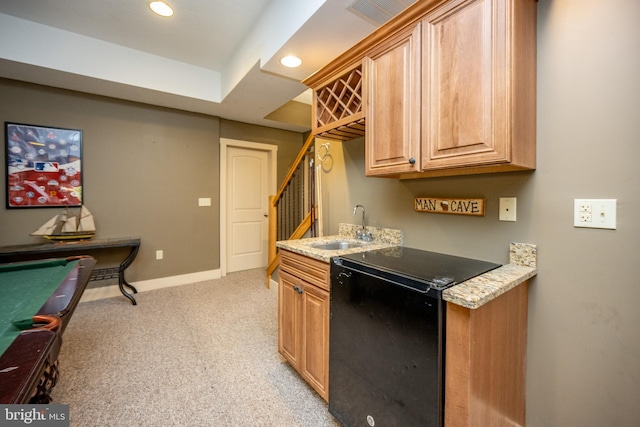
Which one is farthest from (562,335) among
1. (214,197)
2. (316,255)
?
(214,197)

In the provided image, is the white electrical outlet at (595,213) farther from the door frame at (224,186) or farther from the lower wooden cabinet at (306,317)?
the door frame at (224,186)

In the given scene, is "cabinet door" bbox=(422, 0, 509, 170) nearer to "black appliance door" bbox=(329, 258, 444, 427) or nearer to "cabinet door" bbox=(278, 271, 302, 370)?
"black appliance door" bbox=(329, 258, 444, 427)

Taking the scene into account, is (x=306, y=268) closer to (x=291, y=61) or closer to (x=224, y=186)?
(x=291, y=61)

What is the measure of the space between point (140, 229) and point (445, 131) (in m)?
3.77

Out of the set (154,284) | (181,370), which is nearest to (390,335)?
(181,370)

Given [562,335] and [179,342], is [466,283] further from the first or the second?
[179,342]

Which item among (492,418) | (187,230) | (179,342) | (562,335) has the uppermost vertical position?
(187,230)

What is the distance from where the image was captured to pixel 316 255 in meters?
1.60

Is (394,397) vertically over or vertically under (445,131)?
under

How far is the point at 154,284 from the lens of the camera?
3664mm

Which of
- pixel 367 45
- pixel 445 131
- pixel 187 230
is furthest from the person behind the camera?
pixel 187 230

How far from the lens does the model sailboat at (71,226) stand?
2.87 metres

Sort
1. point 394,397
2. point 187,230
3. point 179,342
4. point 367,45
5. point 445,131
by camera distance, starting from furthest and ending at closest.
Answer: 1. point 187,230
2. point 179,342
3. point 367,45
4. point 445,131
5. point 394,397

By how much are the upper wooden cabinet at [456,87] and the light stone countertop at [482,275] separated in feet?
1.44
